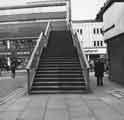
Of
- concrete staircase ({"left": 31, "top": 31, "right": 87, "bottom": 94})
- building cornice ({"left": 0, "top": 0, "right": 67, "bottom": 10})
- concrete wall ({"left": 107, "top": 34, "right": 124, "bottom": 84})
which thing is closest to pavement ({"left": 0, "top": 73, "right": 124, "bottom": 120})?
concrete staircase ({"left": 31, "top": 31, "right": 87, "bottom": 94})

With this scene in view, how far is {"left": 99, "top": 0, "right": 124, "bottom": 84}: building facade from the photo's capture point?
13.2 m

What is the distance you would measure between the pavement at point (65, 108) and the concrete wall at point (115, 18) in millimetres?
4745

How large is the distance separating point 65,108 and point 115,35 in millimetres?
7670

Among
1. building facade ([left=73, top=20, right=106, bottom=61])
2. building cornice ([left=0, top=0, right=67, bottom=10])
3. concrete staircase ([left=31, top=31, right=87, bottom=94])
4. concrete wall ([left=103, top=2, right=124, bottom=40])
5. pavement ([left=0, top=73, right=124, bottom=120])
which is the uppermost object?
building cornice ([left=0, top=0, right=67, bottom=10])

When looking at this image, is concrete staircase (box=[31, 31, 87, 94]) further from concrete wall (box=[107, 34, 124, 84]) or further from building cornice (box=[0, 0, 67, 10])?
building cornice (box=[0, 0, 67, 10])

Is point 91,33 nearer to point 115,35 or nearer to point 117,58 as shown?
point 117,58

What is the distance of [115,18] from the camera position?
555 inches

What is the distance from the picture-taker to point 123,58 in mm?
13812

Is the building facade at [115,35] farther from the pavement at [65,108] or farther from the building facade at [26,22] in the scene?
the building facade at [26,22]

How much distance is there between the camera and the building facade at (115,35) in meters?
13.2

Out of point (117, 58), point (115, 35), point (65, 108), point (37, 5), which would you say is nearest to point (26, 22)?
point (37, 5)

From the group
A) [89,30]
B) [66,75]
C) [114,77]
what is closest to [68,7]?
[89,30]

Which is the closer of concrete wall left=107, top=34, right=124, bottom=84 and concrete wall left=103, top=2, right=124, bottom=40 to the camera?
concrete wall left=103, top=2, right=124, bottom=40

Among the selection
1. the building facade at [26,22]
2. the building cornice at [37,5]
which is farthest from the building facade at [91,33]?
the building facade at [26,22]
